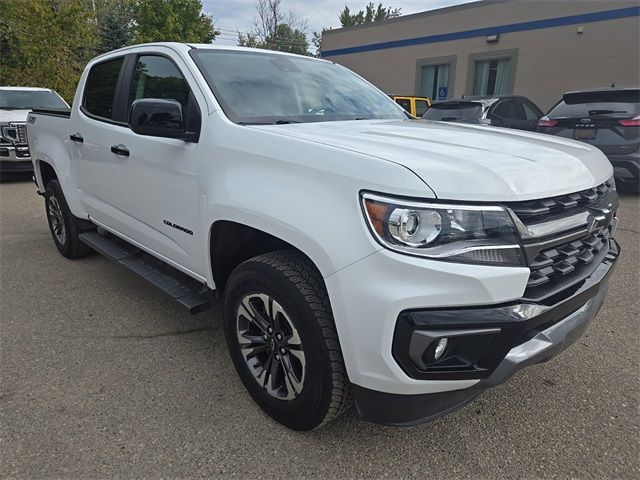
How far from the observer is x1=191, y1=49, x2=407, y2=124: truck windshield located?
103 inches

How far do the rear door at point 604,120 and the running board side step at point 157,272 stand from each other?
641 cm

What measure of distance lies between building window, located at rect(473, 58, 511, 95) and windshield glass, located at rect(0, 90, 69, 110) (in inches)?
587

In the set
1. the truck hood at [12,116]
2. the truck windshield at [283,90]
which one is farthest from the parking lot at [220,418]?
the truck hood at [12,116]

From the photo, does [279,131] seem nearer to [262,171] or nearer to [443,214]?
[262,171]

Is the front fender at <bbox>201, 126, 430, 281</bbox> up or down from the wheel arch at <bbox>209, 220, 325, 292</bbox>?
up

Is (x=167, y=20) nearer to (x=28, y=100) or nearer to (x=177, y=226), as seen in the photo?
(x=28, y=100)

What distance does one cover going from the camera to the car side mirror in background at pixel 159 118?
2.42 metres

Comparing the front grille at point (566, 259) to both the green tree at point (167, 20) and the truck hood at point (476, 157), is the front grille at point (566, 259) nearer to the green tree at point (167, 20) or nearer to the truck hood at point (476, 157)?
the truck hood at point (476, 157)

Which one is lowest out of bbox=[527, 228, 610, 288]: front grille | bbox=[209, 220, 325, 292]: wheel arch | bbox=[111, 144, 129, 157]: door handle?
bbox=[209, 220, 325, 292]: wheel arch

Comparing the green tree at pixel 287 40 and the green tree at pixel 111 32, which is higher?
the green tree at pixel 287 40

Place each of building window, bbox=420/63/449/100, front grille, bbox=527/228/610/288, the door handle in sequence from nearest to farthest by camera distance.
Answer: front grille, bbox=527/228/610/288 < the door handle < building window, bbox=420/63/449/100

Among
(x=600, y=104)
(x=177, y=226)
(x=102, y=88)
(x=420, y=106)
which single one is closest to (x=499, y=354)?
(x=177, y=226)

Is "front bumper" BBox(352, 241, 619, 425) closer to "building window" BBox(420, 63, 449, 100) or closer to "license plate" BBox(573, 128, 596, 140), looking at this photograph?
"license plate" BBox(573, 128, 596, 140)

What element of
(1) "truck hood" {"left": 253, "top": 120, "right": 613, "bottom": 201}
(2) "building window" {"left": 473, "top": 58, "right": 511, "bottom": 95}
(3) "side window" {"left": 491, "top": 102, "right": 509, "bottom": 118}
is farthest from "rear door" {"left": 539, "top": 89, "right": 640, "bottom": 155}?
(2) "building window" {"left": 473, "top": 58, "right": 511, "bottom": 95}
